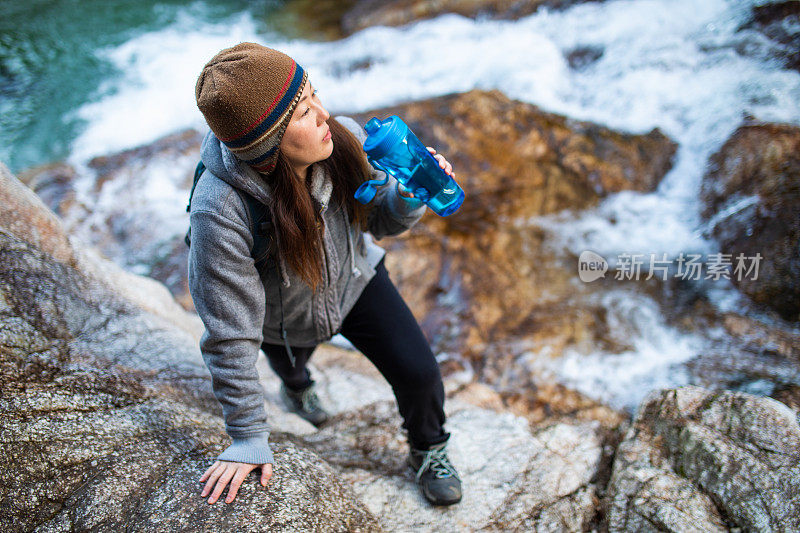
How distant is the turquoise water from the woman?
5.99 meters

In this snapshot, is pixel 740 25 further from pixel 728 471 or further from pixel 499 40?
pixel 728 471

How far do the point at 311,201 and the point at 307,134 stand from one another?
0.28 meters

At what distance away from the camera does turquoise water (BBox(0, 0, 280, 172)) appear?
23.3ft

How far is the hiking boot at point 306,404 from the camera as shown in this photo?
9.78 ft

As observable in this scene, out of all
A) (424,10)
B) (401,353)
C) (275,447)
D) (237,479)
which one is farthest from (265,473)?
(424,10)

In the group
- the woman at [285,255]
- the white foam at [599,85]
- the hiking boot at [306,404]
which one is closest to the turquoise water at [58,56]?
the white foam at [599,85]

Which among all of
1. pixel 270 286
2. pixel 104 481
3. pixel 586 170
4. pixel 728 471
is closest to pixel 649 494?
pixel 728 471

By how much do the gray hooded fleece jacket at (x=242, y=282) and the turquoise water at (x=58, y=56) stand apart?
5.97m

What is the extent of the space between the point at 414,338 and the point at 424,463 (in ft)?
2.15

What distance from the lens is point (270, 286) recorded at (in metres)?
2.17

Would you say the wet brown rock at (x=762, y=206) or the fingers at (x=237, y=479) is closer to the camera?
the fingers at (x=237, y=479)

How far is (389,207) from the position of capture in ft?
7.55

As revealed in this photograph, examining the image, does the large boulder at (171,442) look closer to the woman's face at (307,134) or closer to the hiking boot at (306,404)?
the hiking boot at (306,404)

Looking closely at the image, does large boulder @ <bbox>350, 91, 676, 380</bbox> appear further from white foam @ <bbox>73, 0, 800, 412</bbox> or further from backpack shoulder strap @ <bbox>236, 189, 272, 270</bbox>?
backpack shoulder strap @ <bbox>236, 189, 272, 270</bbox>
